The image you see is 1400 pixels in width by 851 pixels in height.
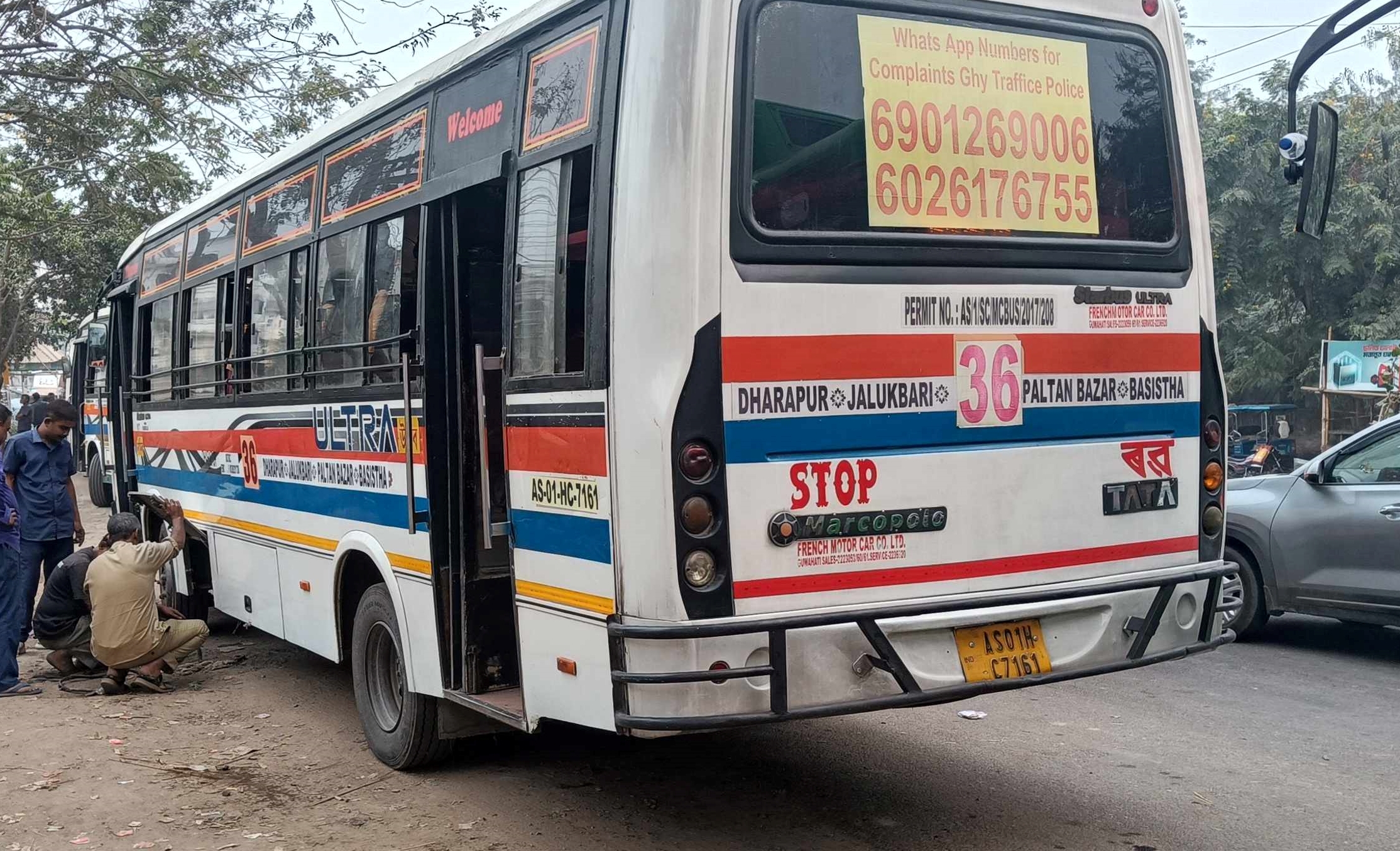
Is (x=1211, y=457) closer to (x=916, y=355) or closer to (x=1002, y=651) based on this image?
(x=1002, y=651)

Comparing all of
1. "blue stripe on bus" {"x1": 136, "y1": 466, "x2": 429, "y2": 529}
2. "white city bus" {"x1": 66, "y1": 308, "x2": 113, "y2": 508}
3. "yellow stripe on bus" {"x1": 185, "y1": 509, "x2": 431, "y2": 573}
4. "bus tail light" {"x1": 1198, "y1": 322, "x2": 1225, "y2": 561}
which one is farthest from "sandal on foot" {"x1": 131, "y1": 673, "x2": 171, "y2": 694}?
"bus tail light" {"x1": 1198, "y1": 322, "x2": 1225, "y2": 561}

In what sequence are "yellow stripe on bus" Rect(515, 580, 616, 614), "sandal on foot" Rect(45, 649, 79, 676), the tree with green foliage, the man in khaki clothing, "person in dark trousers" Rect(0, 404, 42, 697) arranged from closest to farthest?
"yellow stripe on bus" Rect(515, 580, 616, 614), the man in khaki clothing, "person in dark trousers" Rect(0, 404, 42, 697), "sandal on foot" Rect(45, 649, 79, 676), the tree with green foliage

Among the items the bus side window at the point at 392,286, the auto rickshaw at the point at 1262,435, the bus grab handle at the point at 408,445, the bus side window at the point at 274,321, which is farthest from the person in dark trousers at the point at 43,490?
the auto rickshaw at the point at 1262,435

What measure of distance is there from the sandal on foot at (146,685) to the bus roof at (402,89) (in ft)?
10.2

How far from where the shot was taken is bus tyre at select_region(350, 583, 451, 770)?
5.79 meters

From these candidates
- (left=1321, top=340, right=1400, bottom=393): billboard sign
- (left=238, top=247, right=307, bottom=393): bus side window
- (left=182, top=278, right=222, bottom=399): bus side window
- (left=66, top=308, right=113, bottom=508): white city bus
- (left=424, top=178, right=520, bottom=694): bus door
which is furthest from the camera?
(left=1321, top=340, right=1400, bottom=393): billboard sign

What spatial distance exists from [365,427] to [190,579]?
13.1 ft

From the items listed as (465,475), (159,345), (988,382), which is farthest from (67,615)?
(988,382)

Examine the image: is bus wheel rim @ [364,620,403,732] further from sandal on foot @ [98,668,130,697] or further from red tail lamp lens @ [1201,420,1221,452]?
red tail lamp lens @ [1201,420,1221,452]

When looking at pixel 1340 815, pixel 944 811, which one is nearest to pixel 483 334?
pixel 944 811

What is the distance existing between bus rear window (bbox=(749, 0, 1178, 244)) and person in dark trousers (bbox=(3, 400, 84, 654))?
22.1 ft

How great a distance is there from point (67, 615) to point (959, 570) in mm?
6542

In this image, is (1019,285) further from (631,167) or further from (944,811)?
(944,811)

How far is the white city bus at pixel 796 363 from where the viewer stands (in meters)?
4.01
